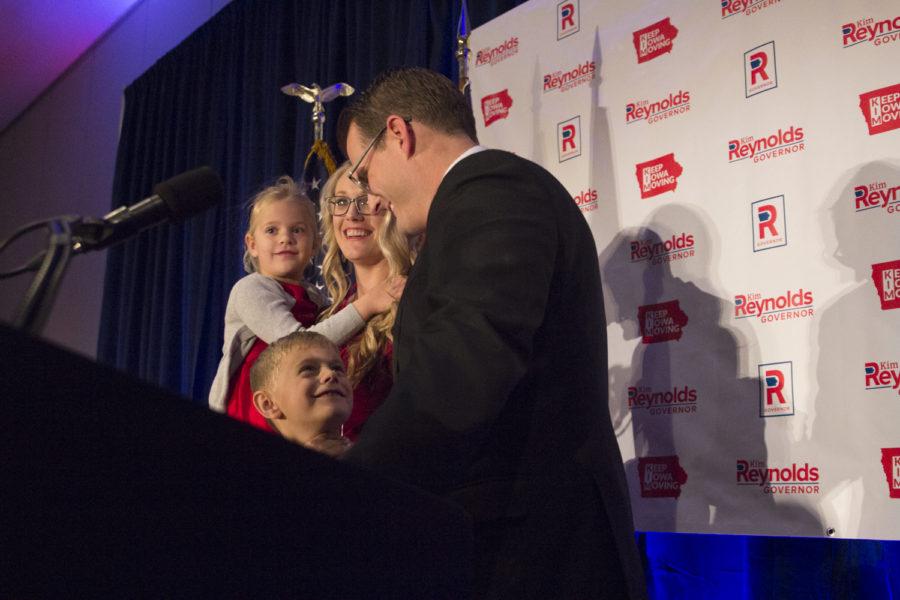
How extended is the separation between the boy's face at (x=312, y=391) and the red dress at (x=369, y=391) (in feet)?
0.08

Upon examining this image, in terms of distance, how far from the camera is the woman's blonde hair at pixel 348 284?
2.47 meters

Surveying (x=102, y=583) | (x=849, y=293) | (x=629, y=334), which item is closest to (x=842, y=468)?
(x=849, y=293)

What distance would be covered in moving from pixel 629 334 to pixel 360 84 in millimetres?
2349

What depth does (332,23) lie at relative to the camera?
475 cm

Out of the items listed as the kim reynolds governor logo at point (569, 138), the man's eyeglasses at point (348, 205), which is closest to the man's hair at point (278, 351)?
the man's eyeglasses at point (348, 205)

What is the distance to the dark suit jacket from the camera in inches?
45.6

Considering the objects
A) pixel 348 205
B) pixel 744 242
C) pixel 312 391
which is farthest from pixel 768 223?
pixel 312 391

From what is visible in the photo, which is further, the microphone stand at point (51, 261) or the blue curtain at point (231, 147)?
the blue curtain at point (231, 147)

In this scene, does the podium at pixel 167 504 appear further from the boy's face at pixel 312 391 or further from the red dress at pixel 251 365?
the red dress at pixel 251 365

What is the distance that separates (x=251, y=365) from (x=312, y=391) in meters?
0.49

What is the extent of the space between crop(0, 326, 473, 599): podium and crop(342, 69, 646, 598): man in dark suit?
0.40 metres

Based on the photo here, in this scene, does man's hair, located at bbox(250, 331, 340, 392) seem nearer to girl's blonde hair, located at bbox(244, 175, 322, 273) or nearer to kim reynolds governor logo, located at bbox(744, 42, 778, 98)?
girl's blonde hair, located at bbox(244, 175, 322, 273)

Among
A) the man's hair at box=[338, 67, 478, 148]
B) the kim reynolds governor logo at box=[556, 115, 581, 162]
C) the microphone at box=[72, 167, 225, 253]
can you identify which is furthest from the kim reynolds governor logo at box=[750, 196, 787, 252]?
the microphone at box=[72, 167, 225, 253]

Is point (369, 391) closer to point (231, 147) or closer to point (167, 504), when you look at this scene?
point (167, 504)
